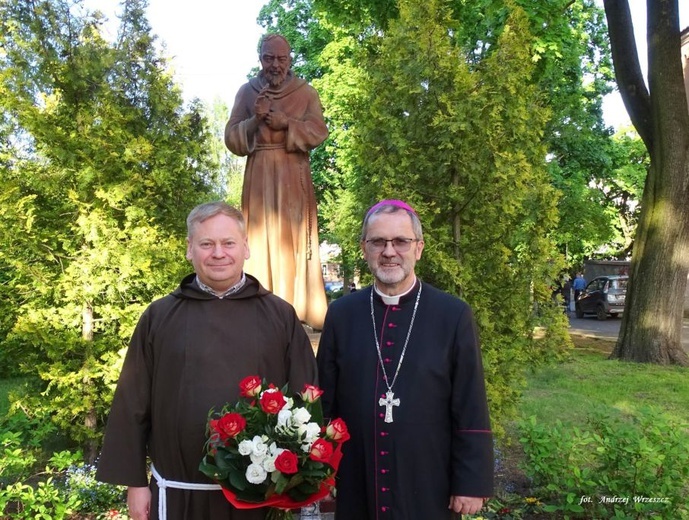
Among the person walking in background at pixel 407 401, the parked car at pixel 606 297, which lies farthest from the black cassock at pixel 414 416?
the parked car at pixel 606 297

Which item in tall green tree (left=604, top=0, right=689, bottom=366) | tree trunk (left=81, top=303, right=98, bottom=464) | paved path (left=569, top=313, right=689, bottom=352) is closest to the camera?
tree trunk (left=81, top=303, right=98, bottom=464)

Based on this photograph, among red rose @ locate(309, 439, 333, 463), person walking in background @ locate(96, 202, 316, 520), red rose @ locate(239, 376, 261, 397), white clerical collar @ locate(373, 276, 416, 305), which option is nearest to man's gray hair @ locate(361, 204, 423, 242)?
white clerical collar @ locate(373, 276, 416, 305)

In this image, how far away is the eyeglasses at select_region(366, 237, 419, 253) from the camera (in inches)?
100

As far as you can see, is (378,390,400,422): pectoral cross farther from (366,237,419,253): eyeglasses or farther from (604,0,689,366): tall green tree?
(604,0,689,366): tall green tree

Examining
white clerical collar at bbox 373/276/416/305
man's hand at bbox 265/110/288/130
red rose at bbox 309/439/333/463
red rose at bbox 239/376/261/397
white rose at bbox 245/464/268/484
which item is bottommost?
white rose at bbox 245/464/268/484

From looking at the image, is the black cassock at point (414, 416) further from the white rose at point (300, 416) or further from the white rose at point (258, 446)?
the white rose at point (258, 446)

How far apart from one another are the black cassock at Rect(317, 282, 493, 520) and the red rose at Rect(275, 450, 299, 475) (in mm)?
673

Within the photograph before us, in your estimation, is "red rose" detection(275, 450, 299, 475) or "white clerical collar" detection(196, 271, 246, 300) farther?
"white clerical collar" detection(196, 271, 246, 300)

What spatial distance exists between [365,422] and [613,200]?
34.9 meters

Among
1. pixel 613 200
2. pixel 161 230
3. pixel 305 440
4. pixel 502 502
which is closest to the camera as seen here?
pixel 305 440

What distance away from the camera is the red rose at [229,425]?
2039mm

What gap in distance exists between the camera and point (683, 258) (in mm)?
11531

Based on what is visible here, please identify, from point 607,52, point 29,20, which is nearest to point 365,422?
point 29,20

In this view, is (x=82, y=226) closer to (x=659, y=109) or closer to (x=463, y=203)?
(x=463, y=203)
